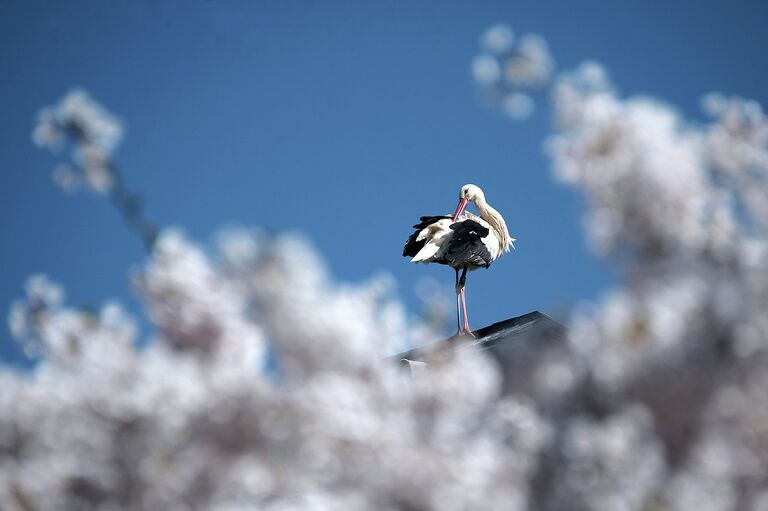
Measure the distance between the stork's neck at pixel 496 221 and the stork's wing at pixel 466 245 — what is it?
1.78ft

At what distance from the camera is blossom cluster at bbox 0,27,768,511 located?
8.96ft

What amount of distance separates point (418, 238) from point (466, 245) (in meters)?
0.59

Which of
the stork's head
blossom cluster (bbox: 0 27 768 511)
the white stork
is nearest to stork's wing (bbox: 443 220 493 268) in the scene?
the white stork

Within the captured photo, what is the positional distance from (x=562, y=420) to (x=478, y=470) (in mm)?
320

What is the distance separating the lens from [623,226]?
10.5 feet

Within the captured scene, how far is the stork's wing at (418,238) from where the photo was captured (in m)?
10.6

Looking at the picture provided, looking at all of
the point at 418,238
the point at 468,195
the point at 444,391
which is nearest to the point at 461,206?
the point at 468,195

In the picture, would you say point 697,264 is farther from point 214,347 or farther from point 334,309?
point 214,347

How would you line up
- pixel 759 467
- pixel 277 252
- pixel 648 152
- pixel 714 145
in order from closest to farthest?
1. pixel 759 467
2. pixel 277 252
3. pixel 648 152
4. pixel 714 145

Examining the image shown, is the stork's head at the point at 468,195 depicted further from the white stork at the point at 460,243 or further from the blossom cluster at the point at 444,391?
the blossom cluster at the point at 444,391

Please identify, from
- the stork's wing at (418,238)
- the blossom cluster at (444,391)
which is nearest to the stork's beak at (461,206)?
the stork's wing at (418,238)

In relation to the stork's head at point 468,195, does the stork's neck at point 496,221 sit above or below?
below

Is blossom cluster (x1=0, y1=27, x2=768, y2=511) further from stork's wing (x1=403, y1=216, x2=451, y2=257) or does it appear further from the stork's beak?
the stork's beak

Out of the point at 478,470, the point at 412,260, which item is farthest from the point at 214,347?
the point at 412,260
